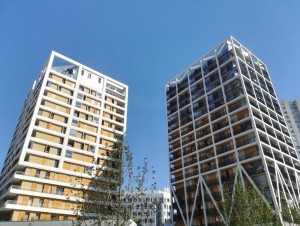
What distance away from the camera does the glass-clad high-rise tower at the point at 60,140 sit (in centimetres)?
3903

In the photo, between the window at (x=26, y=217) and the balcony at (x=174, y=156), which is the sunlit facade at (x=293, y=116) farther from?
the window at (x=26, y=217)

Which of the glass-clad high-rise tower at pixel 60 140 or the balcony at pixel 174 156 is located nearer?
the glass-clad high-rise tower at pixel 60 140

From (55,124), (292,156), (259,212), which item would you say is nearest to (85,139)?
(55,124)

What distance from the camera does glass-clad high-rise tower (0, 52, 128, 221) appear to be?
39.0m

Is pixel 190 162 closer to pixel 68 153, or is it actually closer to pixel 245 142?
pixel 245 142

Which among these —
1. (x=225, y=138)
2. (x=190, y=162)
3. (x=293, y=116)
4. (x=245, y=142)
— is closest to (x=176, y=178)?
(x=190, y=162)

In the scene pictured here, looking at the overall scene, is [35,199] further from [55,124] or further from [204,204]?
[204,204]

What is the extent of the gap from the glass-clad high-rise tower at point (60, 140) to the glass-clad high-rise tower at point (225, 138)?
15.6 m

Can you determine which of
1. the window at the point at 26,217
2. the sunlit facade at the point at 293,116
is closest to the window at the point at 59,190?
the window at the point at 26,217

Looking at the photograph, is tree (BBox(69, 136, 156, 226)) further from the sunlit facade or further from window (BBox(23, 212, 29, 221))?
the sunlit facade

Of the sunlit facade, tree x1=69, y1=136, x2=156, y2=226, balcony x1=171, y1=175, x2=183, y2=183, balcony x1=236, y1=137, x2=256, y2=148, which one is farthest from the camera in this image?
the sunlit facade

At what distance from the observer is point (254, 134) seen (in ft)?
151

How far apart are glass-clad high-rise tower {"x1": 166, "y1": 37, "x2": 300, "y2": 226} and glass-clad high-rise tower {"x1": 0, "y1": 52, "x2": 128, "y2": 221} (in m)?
15.6

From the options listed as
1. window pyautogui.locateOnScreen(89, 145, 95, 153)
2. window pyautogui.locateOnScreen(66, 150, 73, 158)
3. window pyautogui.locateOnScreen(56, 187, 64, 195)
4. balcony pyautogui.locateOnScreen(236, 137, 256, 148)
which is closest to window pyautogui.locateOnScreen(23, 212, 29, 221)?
window pyautogui.locateOnScreen(56, 187, 64, 195)
